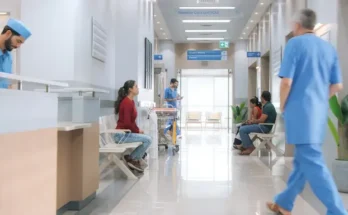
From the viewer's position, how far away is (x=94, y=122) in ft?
13.4

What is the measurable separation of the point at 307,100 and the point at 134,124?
3.23 meters

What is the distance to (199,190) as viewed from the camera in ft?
15.2

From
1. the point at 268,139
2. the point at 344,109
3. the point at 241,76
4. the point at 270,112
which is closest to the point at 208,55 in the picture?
the point at 241,76

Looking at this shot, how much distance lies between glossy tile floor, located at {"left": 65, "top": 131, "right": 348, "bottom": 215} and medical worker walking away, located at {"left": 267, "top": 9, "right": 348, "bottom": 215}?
0.84 meters

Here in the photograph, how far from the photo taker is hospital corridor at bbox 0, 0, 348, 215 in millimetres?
2408

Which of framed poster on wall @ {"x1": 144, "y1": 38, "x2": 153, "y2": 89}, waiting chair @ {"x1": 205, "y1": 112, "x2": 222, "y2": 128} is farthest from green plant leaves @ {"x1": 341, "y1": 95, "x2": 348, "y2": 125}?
waiting chair @ {"x1": 205, "y1": 112, "x2": 222, "y2": 128}

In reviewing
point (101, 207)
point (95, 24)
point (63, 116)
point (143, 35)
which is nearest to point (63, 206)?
point (101, 207)

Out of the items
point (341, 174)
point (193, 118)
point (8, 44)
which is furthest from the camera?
point (193, 118)

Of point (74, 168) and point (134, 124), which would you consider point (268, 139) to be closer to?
point (134, 124)

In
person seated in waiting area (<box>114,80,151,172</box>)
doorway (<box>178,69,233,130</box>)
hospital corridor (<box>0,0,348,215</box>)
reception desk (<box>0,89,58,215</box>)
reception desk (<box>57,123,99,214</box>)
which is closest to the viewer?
reception desk (<box>0,89,58,215</box>)

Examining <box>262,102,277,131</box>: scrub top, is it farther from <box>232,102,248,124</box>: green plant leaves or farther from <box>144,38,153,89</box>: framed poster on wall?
<box>232,102,248,124</box>: green plant leaves

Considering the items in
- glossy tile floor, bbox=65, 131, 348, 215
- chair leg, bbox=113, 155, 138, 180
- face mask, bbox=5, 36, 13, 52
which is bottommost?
glossy tile floor, bbox=65, 131, 348, 215

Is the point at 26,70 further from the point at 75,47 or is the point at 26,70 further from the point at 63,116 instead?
the point at 63,116

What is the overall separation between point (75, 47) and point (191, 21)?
29.4 ft
